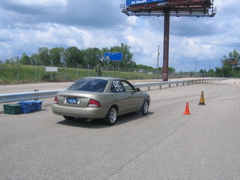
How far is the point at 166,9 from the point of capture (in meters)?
44.6

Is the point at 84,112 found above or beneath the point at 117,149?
above

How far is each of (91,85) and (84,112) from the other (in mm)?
1132

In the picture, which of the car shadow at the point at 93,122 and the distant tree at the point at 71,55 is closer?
the car shadow at the point at 93,122

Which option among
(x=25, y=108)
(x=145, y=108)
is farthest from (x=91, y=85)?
(x=25, y=108)

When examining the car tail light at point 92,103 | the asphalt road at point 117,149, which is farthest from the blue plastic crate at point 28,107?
the car tail light at point 92,103

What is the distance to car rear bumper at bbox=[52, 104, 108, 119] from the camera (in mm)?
7953

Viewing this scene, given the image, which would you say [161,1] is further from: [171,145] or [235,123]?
[171,145]

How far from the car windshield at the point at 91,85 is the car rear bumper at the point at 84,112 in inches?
29.7

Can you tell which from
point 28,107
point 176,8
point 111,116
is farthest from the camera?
point 176,8

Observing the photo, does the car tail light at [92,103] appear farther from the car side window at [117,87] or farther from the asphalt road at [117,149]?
the car side window at [117,87]

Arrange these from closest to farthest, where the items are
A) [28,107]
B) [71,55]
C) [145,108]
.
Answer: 1. [28,107]
2. [145,108]
3. [71,55]

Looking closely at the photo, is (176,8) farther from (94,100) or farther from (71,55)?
(71,55)

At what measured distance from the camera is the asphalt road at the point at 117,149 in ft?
15.4

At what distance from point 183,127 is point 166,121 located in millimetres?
1041
